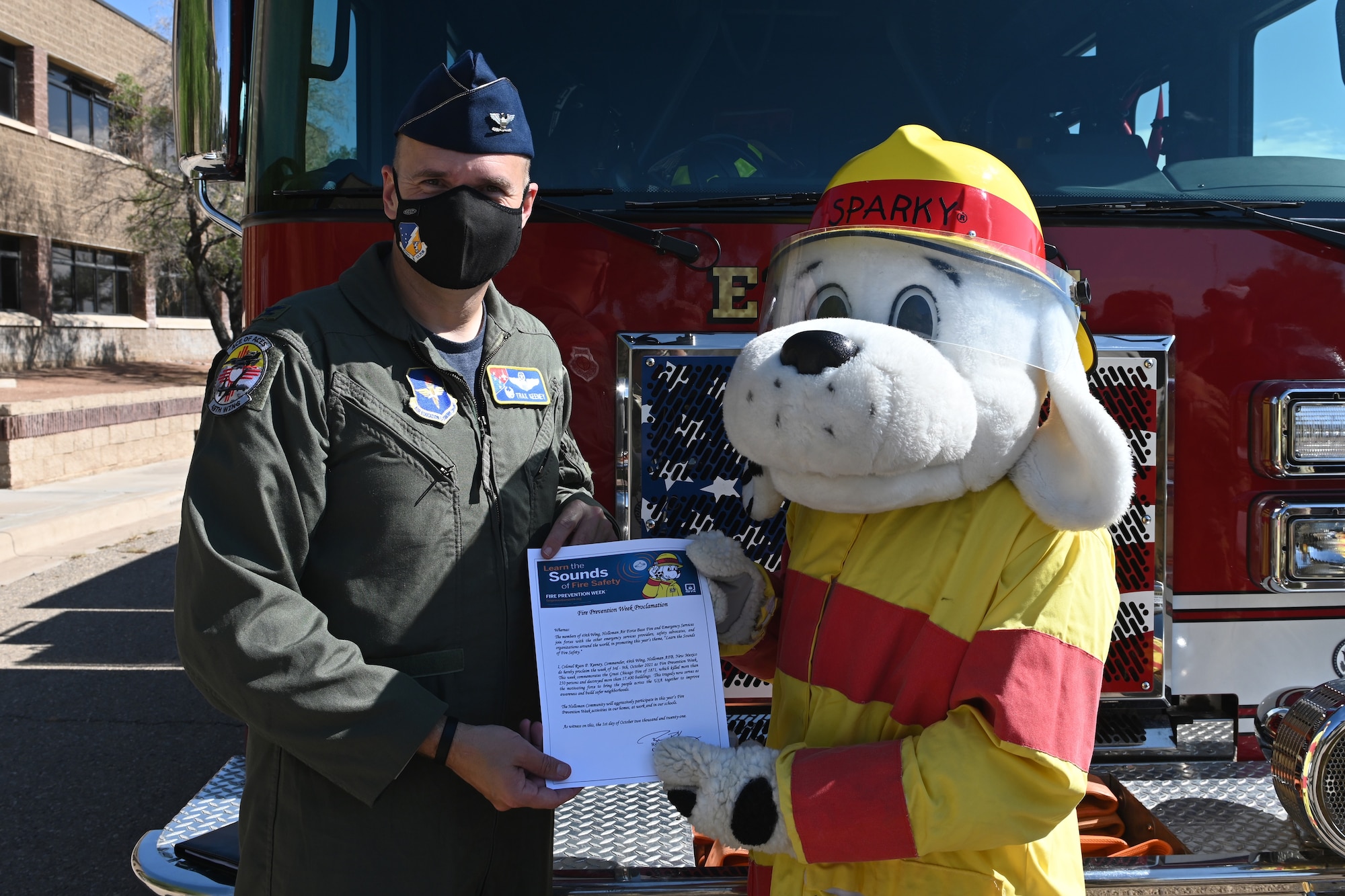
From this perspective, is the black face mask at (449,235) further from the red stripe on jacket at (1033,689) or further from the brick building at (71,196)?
the brick building at (71,196)

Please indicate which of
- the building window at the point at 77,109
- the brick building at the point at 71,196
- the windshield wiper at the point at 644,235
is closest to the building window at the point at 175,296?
the brick building at the point at 71,196

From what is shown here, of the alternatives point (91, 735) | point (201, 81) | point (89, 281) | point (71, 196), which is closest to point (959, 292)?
point (201, 81)

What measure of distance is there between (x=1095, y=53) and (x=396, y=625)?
200 centimetres

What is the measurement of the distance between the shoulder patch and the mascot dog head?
2.25 ft

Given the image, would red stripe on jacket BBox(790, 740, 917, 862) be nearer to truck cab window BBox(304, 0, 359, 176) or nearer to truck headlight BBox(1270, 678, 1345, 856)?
truck headlight BBox(1270, 678, 1345, 856)

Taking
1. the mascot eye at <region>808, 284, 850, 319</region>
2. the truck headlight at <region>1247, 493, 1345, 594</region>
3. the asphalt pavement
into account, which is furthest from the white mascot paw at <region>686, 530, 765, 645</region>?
the asphalt pavement

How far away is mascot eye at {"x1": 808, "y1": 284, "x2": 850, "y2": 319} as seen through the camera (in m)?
1.58

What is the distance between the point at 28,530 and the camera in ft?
27.1

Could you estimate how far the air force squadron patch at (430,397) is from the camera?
1.73 m

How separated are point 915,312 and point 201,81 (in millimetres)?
1917

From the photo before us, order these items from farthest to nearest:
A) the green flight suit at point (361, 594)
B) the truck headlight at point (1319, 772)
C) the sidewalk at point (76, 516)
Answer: the sidewalk at point (76, 516)
the truck headlight at point (1319, 772)
the green flight suit at point (361, 594)

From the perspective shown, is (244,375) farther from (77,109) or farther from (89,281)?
(77,109)

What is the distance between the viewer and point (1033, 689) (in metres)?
1.37

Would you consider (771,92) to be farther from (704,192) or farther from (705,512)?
(705,512)
